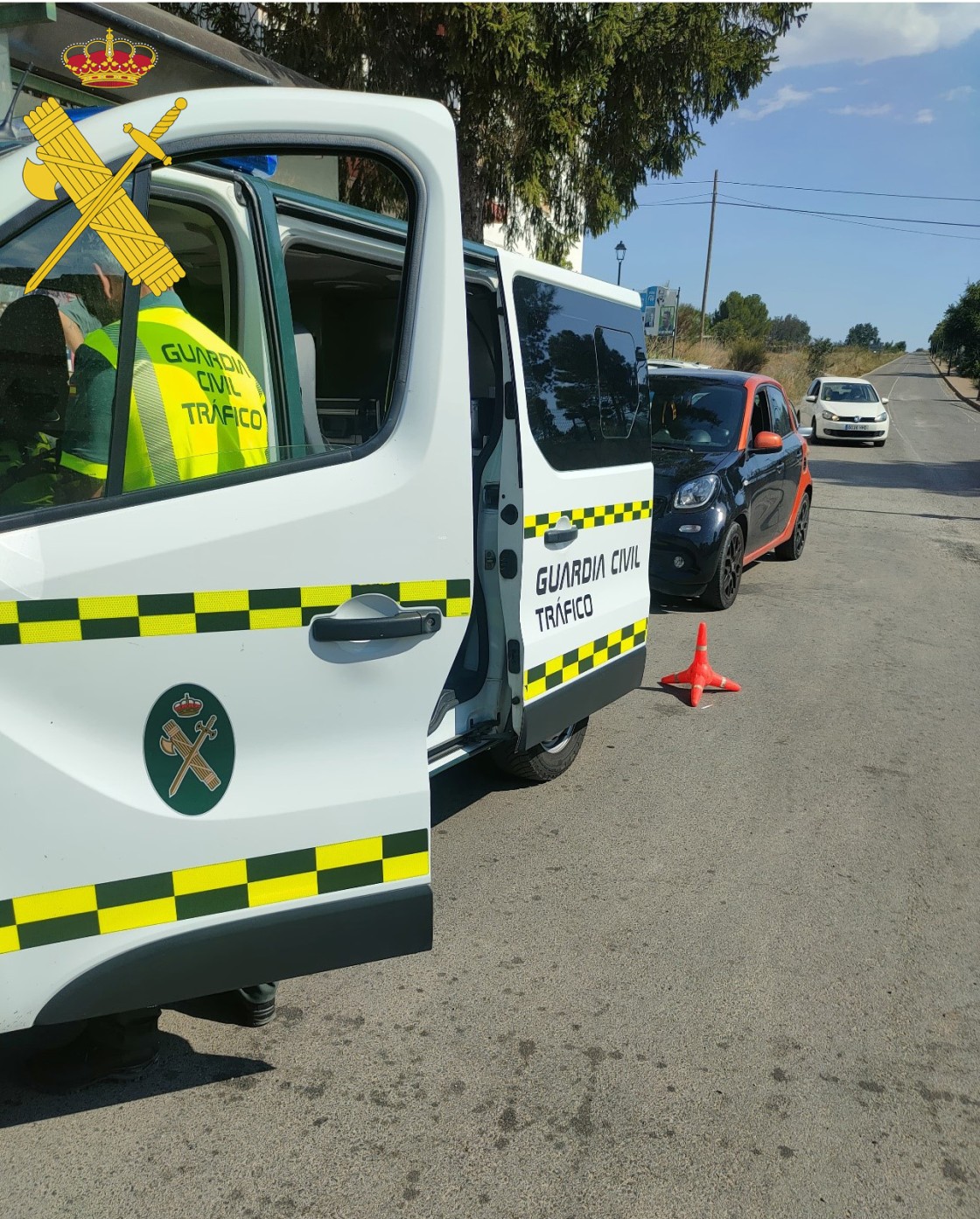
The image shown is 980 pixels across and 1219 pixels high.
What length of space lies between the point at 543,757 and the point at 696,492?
11.7ft

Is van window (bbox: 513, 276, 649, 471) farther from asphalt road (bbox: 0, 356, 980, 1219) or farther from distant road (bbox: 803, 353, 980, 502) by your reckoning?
distant road (bbox: 803, 353, 980, 502)

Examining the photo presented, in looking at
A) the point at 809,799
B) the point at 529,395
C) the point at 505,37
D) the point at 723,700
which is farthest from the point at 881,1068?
the point at 505,37

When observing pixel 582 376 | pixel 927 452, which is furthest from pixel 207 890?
pixel 927 452

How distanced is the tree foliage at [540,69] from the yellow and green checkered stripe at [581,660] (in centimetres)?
814

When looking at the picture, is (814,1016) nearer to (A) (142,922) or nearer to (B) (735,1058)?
(B) (735,1058)

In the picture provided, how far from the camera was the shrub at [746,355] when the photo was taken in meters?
43.9

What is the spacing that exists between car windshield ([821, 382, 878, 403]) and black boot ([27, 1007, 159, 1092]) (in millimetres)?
23937

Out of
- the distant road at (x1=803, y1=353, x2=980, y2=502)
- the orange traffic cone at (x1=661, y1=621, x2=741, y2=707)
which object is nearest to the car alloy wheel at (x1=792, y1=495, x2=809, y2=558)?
the orange traffic cone at (x1=661, y1=621, x2=741, y2=707)

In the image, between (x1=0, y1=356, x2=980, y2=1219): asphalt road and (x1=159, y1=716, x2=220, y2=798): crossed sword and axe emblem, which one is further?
(x1=0, y1=356, x2=980, y2=1219): asphalt road

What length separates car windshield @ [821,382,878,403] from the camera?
78.1ft

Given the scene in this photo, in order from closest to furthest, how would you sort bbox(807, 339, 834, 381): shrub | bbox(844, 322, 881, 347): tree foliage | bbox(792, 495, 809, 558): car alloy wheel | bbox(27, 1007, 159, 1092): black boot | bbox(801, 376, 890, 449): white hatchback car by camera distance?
bbox(27, 1007, 159, 1092): black boot → bbox(792, 495, 809, 558): car alloy wheel → bbox(801, 376, 890, 449): white hatchback car → bbox(807, 339, 834, 381): shrub → bbox(844, 322, 881, 347): tree foliage

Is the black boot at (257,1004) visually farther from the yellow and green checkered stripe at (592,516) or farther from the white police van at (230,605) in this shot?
the yellow and green checkered stripe at (592,516)

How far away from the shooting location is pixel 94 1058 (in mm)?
2477

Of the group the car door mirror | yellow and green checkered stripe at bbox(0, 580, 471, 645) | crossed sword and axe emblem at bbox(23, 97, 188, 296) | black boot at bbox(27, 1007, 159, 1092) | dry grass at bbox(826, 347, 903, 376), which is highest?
crossed sword and axe emblem at bbox(23, 97, 188, 296)
